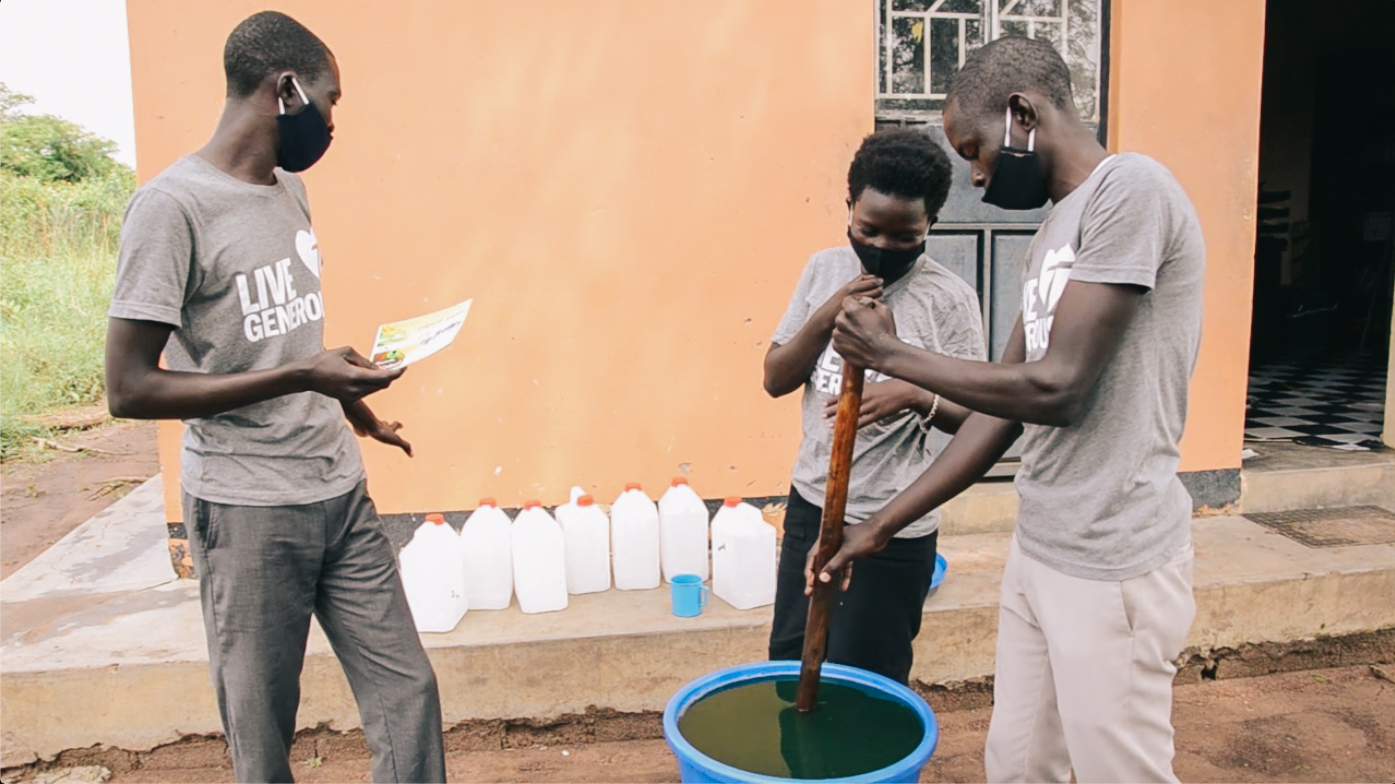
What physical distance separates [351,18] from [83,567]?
2608mm

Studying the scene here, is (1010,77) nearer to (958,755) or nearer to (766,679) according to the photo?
(766,679)

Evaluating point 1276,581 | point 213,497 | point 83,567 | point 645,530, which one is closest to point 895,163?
point 213,497

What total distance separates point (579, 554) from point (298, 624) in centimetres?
171

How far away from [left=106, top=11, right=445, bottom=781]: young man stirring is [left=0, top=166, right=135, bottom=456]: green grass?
5406 millimetres

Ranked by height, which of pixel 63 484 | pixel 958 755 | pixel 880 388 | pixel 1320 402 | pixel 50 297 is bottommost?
pixel 958 755

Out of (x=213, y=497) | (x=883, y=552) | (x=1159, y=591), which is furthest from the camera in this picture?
(x=883, y=552)

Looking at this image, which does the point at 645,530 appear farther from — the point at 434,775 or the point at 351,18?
the point at 351,18

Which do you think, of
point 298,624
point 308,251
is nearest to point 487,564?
point 298,624

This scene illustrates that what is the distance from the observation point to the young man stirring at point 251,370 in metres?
1.89

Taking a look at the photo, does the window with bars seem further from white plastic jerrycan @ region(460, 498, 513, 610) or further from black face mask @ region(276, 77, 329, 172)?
black face mask @ region(276, 77, 329, 172)

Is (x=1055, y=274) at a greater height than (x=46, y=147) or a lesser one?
lesser

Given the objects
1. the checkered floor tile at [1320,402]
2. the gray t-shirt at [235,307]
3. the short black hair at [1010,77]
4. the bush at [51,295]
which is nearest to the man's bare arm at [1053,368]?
the short black hair at [1010,77]

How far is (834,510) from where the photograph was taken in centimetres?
187

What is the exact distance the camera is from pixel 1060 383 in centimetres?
160
